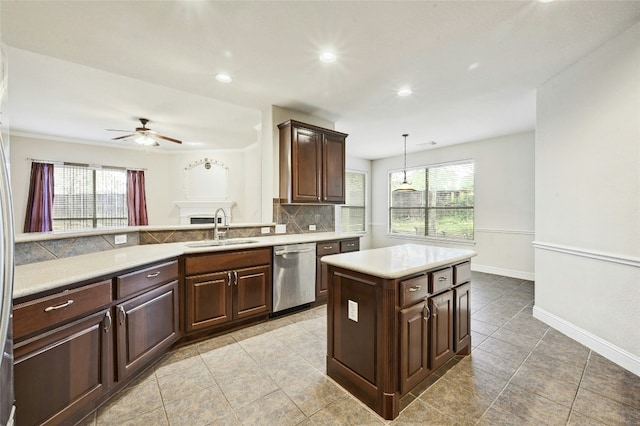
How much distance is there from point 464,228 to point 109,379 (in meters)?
6.12

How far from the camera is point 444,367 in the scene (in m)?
2.14

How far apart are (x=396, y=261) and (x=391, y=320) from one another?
1.43ft

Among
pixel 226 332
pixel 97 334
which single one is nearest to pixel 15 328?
pixel 97 334

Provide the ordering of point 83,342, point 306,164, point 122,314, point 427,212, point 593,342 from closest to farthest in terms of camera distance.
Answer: point 83,342 → point 122,314 → point 593,342 → point 306,164 → point 427,212

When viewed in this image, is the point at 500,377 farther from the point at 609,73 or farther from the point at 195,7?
the point at 195,7

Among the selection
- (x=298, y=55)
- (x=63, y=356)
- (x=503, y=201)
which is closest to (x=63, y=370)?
(x=63, y=356)

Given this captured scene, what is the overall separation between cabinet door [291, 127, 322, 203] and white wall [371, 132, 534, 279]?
3.67m

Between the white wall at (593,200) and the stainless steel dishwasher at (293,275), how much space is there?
8.79 feet

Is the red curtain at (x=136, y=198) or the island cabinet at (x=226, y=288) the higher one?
the red curtain at (x=136, y=198)

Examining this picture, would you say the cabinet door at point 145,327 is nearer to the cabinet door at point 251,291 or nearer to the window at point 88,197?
the cabinet door at point 251,291

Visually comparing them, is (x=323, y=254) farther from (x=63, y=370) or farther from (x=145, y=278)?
(x=63, y=370)

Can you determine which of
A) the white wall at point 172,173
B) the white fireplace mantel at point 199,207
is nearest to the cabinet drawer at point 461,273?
the white wall at point 172,173

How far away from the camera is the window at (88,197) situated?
543cm

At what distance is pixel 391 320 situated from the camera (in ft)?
5.22
